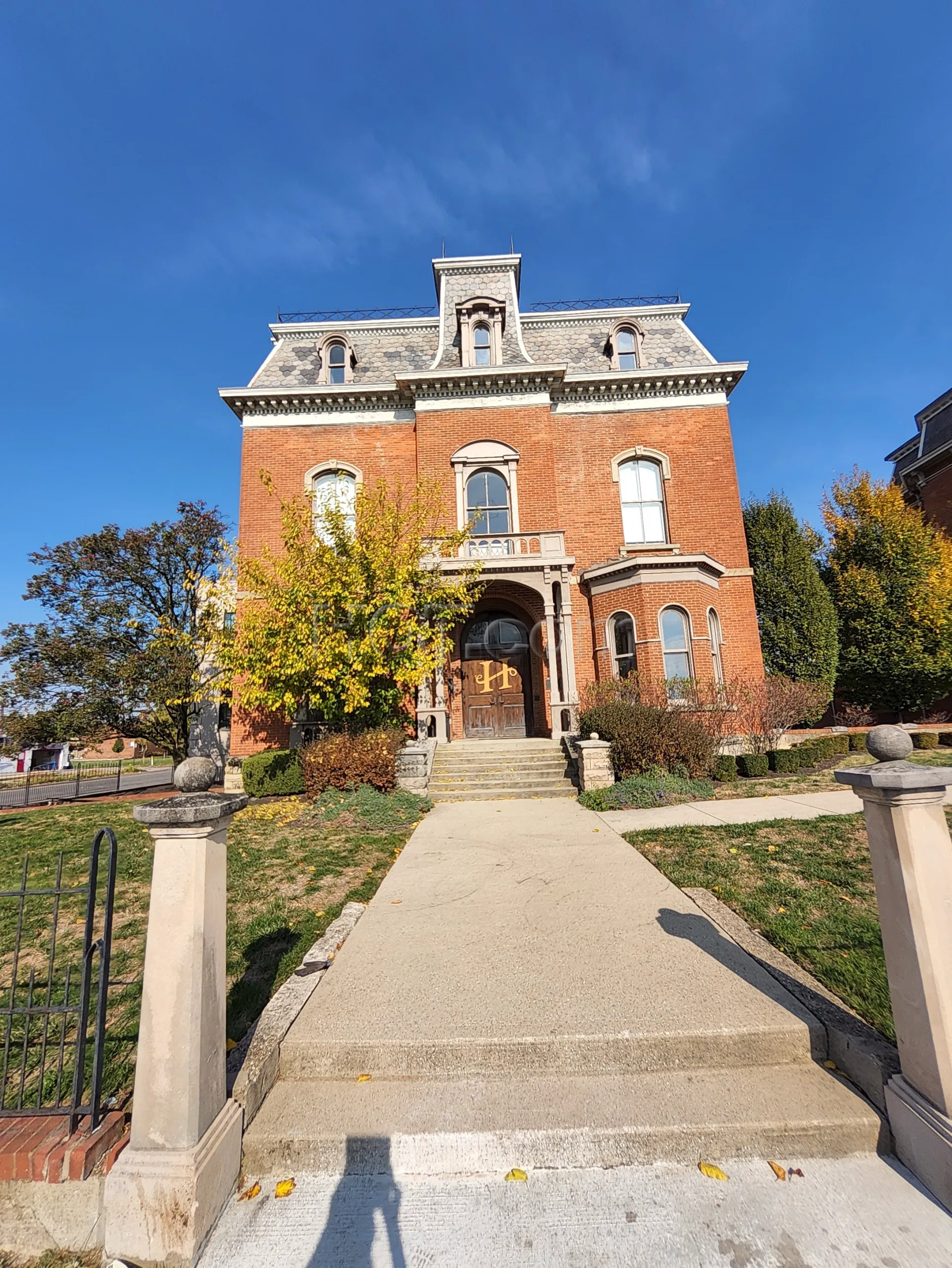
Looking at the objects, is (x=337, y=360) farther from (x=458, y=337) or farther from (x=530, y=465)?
(x=530, y=465)

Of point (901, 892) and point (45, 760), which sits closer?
point (901, 892)

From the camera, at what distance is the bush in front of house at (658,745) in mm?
9695

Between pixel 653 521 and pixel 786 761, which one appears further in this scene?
pixel 653 521

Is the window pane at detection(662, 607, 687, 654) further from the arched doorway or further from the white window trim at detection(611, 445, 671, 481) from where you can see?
the white window trim at detection(611, 445, 671, 481)

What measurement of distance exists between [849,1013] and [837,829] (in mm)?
4017

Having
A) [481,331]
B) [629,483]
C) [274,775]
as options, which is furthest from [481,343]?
[274,775]

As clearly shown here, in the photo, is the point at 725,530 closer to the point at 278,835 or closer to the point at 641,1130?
the point at 278,835

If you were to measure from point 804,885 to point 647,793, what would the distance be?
390cm

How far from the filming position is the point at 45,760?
40.6 m

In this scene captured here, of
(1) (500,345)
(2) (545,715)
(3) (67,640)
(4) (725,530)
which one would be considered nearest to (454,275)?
(1) (500,345)

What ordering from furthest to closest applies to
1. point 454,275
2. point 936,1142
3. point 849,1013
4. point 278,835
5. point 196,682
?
point 454,275 → point 196,682 → point 278,835 → point 849,1013 → point 936,1142

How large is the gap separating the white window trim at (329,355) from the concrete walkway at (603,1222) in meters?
17.6

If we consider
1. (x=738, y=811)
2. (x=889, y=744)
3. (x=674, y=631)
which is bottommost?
(x=738, y=811)

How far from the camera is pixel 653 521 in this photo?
1566 centimetres
